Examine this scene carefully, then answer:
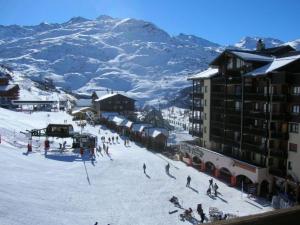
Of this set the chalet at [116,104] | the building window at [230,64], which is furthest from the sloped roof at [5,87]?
the building window at [230,64]

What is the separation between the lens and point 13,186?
3216cm

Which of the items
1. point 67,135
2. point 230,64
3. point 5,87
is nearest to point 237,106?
point 230,64

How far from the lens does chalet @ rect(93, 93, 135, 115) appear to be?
100 metres

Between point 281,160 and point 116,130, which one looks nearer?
point 281,160

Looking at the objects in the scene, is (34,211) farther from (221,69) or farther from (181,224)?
(221,69)

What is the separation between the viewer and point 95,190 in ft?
124

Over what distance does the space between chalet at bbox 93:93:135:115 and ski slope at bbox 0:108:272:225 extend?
151 feet

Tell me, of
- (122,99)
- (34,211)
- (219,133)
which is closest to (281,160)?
(219,133)

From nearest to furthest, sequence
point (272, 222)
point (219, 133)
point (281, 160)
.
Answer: point (272, 222) < point (281, 160) < point (219, 133)

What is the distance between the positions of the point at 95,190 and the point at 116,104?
6431cm

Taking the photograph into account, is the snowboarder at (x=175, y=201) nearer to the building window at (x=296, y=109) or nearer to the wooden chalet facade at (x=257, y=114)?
the wooden chalet facade at (x=257, y=114)

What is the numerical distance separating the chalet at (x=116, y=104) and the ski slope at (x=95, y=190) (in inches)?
1810

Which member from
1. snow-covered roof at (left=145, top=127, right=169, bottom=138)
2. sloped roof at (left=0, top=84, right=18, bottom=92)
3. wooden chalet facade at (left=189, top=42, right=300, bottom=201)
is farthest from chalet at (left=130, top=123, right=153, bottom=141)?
Answer: sloped roof at (left=0, top=84, right=18, bottom=92)

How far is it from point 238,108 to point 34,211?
28.2 m
